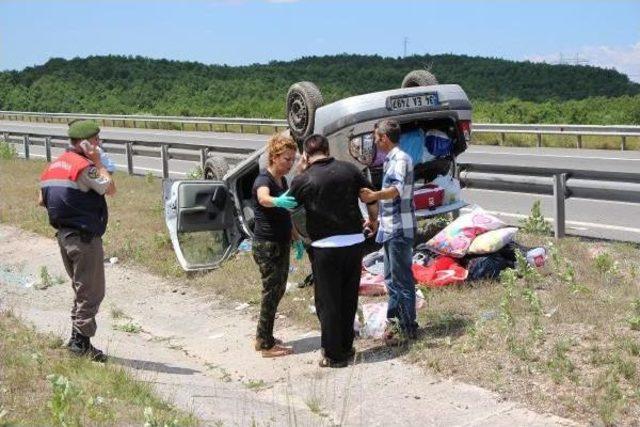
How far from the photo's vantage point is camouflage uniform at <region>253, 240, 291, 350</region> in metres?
6.89

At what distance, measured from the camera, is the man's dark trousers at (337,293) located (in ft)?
21.0

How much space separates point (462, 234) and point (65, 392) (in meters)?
4.68

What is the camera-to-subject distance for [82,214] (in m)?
6.59

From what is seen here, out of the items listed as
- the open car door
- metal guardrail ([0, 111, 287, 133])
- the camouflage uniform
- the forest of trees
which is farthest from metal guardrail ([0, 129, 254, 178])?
the forest of trees

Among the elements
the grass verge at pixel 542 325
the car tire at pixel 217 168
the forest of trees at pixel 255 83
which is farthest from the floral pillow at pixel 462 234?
the forest of trees at pixel 255 83

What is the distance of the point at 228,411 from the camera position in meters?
5.58

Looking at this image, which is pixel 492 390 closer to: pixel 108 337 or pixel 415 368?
pixel 415 368

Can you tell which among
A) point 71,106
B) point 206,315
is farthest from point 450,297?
point 71,106

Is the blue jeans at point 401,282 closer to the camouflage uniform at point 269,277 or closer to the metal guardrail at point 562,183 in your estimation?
the camouflage uniform at point 269,277

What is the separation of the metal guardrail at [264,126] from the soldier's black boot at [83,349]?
19872 mm

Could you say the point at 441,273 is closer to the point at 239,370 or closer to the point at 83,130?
the point at 239,370

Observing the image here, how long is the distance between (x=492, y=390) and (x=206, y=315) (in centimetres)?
382

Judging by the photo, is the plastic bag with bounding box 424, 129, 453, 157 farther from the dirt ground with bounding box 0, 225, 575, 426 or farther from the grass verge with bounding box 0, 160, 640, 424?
the dirt ground with bounding box 0, 225, 575, 426

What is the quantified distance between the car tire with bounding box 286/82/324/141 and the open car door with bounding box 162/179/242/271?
4.42 feet
